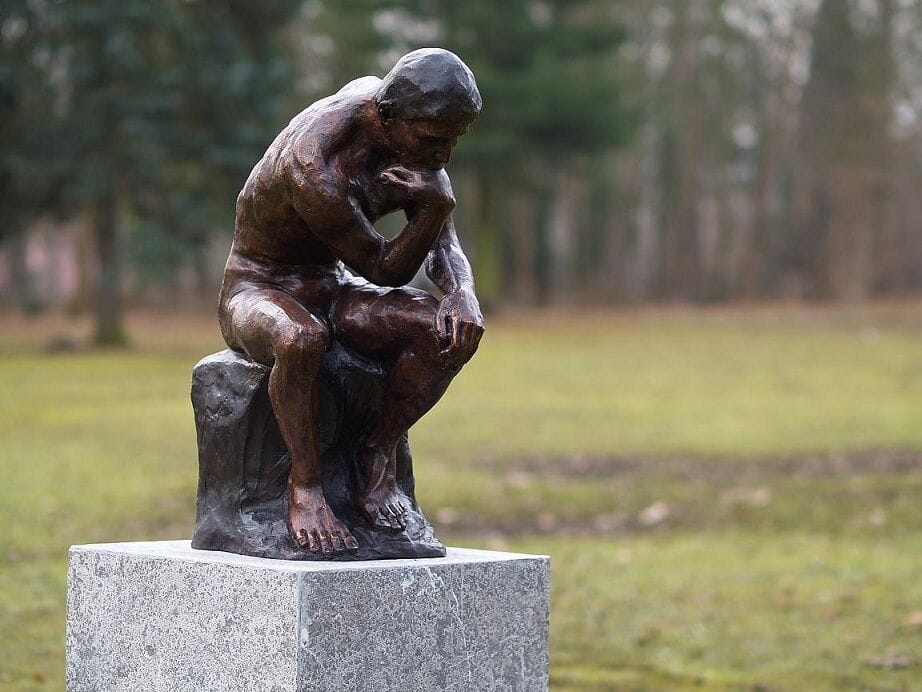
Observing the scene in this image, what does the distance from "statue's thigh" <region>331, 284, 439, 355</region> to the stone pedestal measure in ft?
2.43

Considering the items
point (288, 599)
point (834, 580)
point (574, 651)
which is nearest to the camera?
point (288, 599)

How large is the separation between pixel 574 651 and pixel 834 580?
98.9 inches

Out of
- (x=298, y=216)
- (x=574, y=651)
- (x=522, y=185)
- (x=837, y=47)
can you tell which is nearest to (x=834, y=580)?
(x=574, y=651)

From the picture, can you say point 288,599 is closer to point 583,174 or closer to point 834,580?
point 834,580

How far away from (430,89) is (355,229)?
0.53 meters

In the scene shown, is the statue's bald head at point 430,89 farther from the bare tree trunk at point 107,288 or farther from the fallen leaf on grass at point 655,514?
the bare tree trunk at point 107,288

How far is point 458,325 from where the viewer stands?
475 centimetres

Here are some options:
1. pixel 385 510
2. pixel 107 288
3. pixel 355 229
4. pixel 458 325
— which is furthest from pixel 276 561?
pixel 107 288

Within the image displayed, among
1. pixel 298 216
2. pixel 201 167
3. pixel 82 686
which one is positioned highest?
pixel 201 167

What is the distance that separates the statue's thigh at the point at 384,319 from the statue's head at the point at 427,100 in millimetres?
501

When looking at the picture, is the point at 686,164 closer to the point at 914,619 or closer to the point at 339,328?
the point at 914,619

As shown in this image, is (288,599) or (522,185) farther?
(522,185)

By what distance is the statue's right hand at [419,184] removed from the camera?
16.0 ft

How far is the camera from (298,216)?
5004mm
